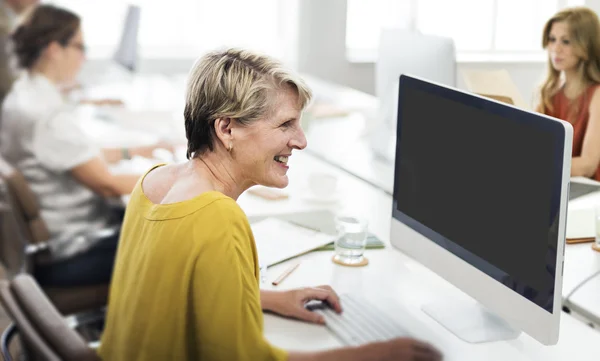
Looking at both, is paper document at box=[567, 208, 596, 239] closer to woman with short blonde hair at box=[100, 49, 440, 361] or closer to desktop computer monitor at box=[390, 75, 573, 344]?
desktop computer monitor at box=[390, 75, 573, 344]

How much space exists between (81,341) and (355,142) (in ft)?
7.36

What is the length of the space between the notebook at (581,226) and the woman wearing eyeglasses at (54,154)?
1438 millimetres

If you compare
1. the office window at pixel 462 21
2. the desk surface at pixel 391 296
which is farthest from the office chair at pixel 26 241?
the office window at pixel 462 21

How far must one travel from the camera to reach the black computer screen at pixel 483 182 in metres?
1.33

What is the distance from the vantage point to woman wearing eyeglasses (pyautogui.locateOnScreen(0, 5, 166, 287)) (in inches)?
105

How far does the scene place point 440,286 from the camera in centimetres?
181

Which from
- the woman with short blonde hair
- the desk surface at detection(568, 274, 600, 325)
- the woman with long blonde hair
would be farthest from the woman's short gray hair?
the woman with long blonde hair

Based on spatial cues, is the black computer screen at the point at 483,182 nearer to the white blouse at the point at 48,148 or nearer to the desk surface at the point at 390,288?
the desk surface at the point at 390,288

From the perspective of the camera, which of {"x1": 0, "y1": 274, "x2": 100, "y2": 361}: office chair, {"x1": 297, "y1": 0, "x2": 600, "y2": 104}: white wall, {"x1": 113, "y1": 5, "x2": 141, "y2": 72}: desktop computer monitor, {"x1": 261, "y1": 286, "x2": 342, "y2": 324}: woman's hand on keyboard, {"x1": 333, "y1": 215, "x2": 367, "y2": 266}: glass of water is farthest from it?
{"x1": 297, "y1": 0, "x2": 600, "y2": 104}: white wall

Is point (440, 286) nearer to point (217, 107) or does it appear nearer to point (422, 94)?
point (422, 94)

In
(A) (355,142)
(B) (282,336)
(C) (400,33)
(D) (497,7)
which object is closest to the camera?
(B) (282,336)

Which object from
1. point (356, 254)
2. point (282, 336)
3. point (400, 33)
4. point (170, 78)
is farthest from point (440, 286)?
point (170, 78)

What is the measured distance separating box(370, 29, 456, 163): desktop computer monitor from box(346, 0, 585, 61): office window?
2384 millimetres

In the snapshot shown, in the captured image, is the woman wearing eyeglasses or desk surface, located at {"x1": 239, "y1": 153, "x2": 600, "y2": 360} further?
the woman wearing eyeglasses
